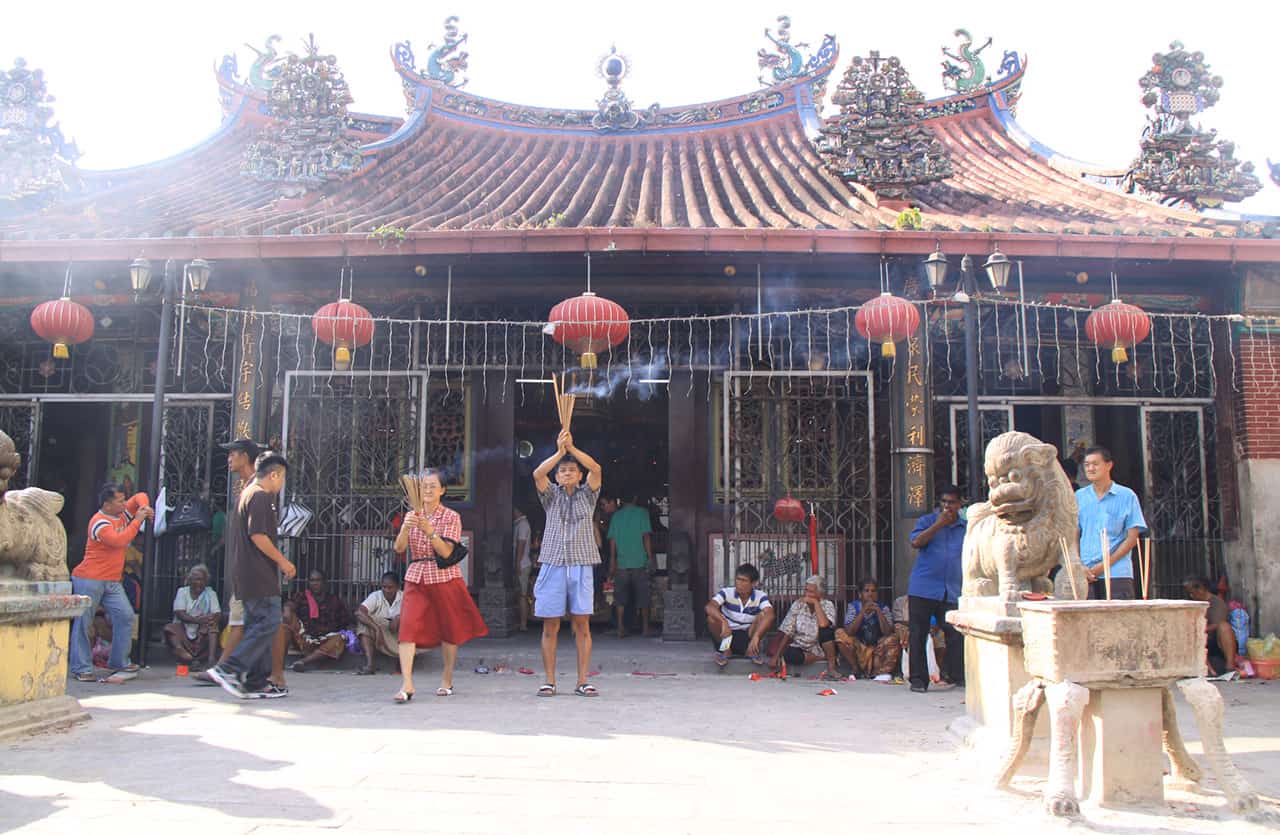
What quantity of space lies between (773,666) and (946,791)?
11.5 feet

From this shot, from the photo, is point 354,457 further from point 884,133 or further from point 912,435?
point 884,133

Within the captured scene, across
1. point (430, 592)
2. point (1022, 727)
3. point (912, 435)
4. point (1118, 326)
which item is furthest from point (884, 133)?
point (1022, 727)

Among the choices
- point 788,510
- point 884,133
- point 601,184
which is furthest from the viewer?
point 601,184

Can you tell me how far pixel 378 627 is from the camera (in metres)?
7.36

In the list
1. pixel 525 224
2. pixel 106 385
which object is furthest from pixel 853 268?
pixel 106 385

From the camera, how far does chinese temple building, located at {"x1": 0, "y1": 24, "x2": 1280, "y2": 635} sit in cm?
770

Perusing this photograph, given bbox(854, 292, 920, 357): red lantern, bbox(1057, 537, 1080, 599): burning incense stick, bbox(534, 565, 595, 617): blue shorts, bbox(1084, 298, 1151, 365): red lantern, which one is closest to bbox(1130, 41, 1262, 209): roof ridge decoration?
bbox(1084, 298, 1151, 365): red lantern

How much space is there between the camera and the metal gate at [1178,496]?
8227mm

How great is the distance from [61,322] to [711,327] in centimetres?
542

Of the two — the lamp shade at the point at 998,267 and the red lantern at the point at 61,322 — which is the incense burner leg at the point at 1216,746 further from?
the red lantern at the point at 61,322

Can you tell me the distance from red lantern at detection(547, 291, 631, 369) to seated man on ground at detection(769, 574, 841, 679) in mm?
2423

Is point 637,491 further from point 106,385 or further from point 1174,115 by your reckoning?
point 1174,115

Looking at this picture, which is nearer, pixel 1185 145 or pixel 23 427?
pixel 1185 145

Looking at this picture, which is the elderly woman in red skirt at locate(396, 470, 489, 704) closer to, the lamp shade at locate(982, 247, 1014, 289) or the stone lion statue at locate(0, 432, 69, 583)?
the stone lion statue at locate(0, 432, 69, 583)
